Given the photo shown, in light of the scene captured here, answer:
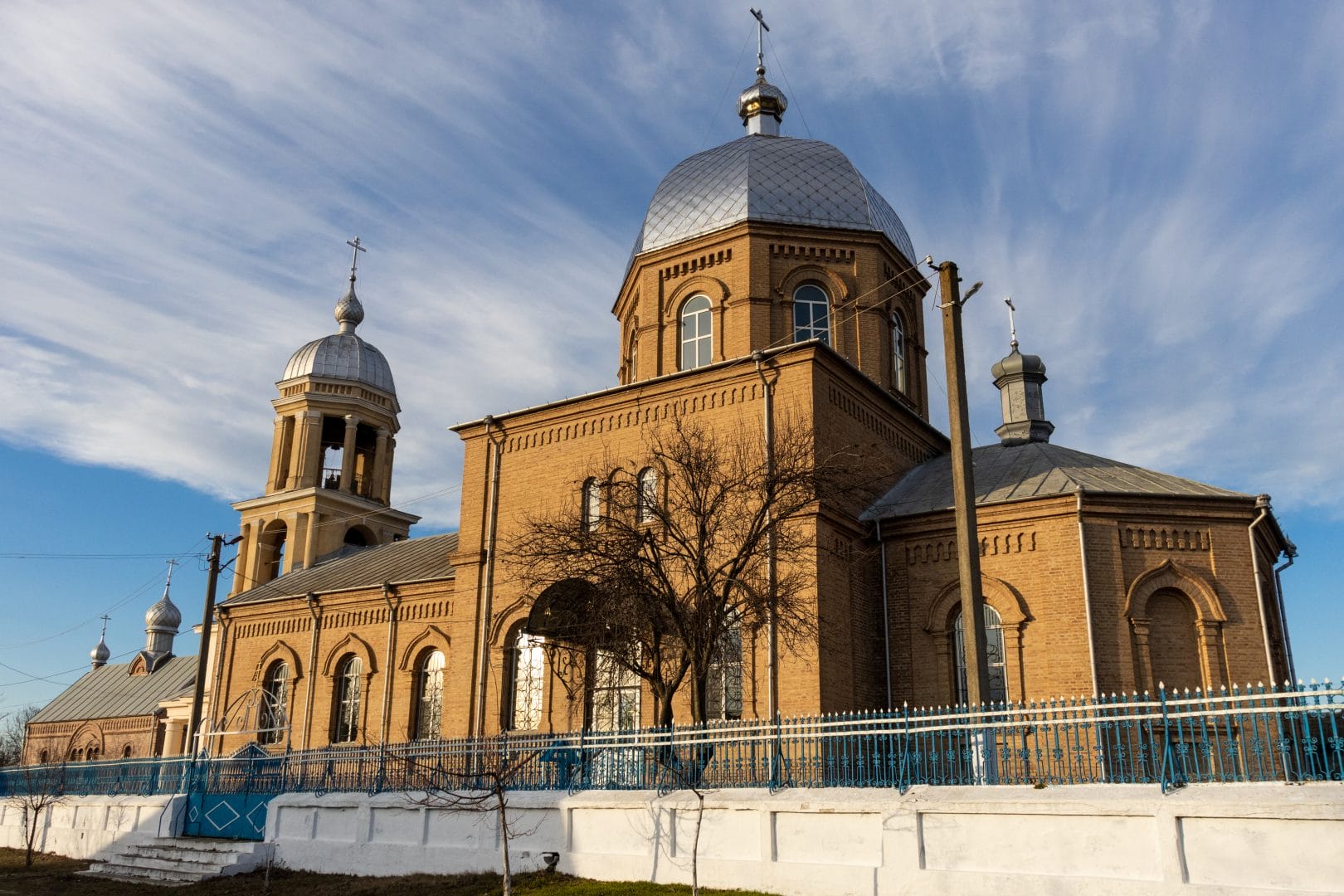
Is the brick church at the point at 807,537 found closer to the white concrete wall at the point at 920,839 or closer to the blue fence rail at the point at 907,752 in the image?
the blue fence rail at the point at 907,752

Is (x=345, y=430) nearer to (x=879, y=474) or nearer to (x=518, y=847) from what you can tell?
(x=879, y=474)

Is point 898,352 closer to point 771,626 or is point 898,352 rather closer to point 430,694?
point 771,626

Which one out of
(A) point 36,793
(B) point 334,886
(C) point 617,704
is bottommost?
(B) point 334,886

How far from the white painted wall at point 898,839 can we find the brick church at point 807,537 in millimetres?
2445

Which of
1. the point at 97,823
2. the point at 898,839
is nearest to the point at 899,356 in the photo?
the point at 898,839

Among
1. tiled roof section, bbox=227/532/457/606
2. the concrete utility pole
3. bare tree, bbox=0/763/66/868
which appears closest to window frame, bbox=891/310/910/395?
the concrete utility pole

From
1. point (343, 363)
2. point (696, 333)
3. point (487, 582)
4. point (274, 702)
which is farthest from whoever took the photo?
point (343, 363)

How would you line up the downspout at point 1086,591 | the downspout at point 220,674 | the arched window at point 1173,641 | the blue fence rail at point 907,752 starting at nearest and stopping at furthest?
1. the blue fence rail at point 907,752
2. the downspout at point 1086,591
3. the arched window at point 1173,641
4. the downspout at point 220,674

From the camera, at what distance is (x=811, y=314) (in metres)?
17.2

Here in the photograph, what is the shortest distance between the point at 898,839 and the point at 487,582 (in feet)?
31.8

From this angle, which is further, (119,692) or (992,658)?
(119,692)

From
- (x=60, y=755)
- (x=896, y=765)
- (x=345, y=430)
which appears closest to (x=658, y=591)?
(x=896, y=765)

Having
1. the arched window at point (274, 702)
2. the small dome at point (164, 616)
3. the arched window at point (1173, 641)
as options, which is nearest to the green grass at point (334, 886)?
the arched window at point (274, 702)

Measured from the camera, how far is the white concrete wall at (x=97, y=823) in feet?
49.2
